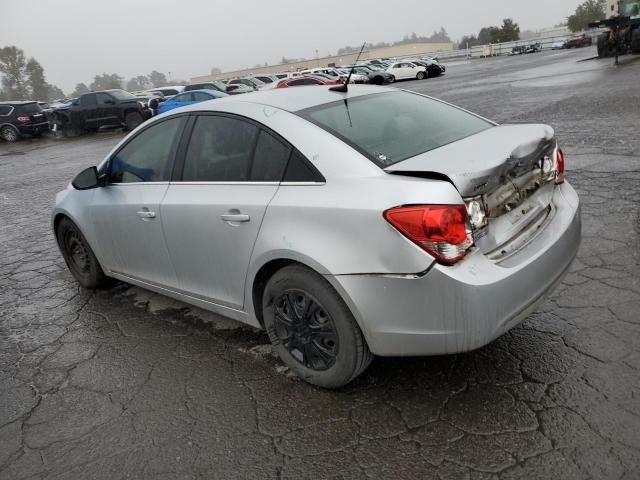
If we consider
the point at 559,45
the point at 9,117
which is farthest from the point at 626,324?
the point at 559,45

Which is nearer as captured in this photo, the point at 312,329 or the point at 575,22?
the point at 312,329

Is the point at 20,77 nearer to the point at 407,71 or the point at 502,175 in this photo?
the point at 407,71

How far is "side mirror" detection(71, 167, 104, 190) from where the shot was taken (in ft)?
13.1

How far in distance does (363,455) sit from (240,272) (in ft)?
3.95

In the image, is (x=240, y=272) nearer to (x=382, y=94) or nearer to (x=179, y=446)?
(x=179, y=446)

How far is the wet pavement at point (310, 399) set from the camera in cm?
229

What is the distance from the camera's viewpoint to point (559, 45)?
2306 inches

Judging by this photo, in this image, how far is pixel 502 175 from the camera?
2508mm

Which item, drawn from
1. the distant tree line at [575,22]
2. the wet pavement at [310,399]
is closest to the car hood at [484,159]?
the wet pavement at [310,399]

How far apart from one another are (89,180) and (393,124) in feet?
7.99

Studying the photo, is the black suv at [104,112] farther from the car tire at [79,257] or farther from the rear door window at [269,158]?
the rear door window at [269,158]

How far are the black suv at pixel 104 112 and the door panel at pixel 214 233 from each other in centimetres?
2037

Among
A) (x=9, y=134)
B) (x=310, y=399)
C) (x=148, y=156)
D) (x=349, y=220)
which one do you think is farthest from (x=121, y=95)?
(x=349, y=220)

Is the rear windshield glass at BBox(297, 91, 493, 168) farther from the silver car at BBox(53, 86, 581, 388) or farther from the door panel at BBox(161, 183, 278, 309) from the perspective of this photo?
the door panel at BBox(161, 183, 278, 309)
